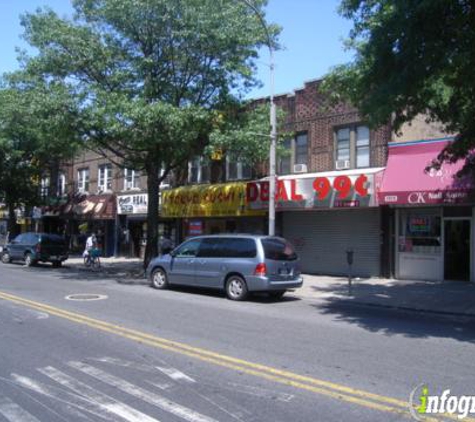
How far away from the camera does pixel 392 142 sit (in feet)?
59.2

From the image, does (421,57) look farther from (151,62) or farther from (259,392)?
(151,62)

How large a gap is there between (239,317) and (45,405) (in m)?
5.87

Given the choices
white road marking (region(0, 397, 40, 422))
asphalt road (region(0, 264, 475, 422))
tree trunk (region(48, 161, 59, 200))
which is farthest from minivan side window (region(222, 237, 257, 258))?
tree trunk (region(48, 161, 59, 200))

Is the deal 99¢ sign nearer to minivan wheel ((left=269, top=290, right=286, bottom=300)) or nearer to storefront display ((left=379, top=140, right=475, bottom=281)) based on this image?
storefront display ((left=379, top=140, right=475, bottom=281))

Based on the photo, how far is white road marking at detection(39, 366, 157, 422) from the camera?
16.4 ft

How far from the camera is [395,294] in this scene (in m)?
14.9

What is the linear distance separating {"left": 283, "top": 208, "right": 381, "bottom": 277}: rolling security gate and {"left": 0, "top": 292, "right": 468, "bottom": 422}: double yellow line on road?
38.3ft

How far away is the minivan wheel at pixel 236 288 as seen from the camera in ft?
44.6

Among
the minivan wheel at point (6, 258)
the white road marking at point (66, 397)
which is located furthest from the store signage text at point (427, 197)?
the minivan wheel at point (6, 258)

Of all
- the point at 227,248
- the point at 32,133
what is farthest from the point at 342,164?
the point at 32,133

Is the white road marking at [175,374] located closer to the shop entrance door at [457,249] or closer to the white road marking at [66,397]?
the white road marking at [66,397]

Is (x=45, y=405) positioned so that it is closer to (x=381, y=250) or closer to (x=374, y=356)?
(x=374, y=356)

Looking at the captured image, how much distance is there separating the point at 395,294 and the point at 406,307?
82.3 inches

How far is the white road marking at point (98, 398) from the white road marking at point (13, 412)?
0.64 meters
